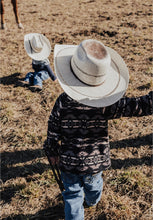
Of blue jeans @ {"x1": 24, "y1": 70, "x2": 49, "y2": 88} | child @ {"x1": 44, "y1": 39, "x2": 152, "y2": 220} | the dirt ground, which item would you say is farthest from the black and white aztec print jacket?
blue jeans @ {"x1": 24, "y1": 70, "x2": 49, "y2": 88}

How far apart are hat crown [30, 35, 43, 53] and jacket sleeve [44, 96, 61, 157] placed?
9.52 feet

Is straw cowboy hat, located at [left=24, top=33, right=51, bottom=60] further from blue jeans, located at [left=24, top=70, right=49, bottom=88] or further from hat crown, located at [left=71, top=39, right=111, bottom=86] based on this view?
hat crown, located at [left=71, top=39, right=111, bottom=86]

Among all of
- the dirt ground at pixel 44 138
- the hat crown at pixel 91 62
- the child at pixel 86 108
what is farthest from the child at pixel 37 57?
the hat crown at pixel 91 62

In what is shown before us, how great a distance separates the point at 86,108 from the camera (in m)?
1.65

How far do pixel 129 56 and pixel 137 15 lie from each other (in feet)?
11.7

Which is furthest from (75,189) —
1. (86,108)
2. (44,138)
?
(44,138)

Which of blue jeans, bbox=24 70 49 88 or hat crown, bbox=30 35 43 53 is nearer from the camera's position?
hat crown, bbox=30 35 43 53

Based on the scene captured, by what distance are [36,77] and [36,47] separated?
0.66m

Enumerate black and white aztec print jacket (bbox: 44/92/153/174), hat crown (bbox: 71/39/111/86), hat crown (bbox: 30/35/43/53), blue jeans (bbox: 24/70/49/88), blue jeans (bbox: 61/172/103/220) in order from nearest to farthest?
hat crown (bbox: 71/39/111/86), black and white aztec print jacket (bbox: 44/92/153/174), blue jeans (bbox: 61/172/103/220), hat crown (bbox: 30/35/43/53), blue jeans (bbox: 24/70/49/88)

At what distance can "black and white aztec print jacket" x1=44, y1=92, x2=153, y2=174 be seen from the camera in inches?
65.7

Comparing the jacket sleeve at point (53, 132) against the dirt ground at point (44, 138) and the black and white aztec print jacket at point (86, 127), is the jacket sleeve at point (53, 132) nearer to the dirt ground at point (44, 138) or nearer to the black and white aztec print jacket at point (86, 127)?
the black and white aztec print jacket at point (86, 127)

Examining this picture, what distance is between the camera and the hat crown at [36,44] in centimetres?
430

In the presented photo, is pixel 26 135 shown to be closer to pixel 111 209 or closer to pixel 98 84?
pixel 111 209

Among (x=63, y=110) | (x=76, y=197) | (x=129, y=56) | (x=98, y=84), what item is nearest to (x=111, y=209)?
(x=76, y=197)
